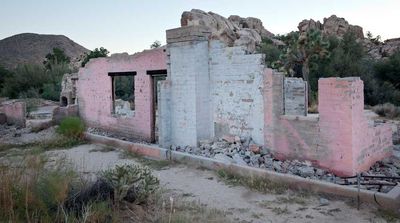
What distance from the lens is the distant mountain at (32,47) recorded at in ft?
198

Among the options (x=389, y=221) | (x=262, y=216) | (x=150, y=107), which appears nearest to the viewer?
(x=389, y=221)

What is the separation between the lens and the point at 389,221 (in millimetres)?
4996

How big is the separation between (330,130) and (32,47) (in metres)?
67.2

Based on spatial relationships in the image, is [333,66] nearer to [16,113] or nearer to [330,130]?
[330,130]

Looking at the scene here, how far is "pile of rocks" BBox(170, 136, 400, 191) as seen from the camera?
7.71 meters

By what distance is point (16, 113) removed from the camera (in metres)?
17.1

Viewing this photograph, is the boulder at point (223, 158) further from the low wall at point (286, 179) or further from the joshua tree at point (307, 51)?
the joshua tree at point (307, 51)

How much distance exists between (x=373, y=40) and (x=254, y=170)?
1713 inches

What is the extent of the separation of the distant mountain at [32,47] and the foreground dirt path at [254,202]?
2187 inches

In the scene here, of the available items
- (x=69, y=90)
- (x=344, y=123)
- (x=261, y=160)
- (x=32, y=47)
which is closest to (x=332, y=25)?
(x=69, y=90)

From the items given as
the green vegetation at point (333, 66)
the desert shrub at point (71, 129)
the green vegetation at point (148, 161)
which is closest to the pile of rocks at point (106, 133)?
the desert shrub at point (71, 129)

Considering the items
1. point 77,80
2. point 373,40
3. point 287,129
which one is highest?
point 373,40

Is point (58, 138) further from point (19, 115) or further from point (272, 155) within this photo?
point (272, 155)

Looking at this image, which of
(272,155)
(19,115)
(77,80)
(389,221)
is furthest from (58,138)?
(389,221)
